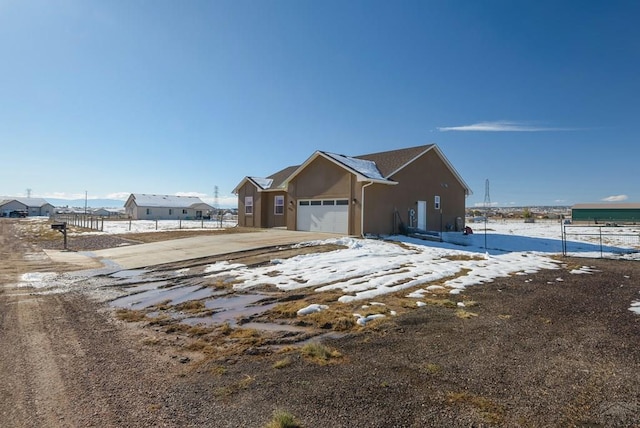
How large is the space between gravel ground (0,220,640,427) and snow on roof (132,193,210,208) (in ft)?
210

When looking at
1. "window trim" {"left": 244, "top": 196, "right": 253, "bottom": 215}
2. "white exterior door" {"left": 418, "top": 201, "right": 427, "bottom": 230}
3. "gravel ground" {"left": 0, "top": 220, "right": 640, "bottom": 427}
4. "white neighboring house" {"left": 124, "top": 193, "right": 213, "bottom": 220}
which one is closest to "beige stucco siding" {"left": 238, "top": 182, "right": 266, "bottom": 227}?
"window trim" {"left": 244, "top": 196, "right": 253, "bottom": 215}

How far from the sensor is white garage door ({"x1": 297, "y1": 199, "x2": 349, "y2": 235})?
771 inches

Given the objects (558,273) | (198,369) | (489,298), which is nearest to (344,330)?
(198,369)

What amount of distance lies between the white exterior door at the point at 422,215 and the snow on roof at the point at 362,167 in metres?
3.53

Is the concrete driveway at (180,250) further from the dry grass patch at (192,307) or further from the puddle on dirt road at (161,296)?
the dry grass patch at (192,307)

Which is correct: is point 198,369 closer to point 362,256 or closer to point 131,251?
point 362,256

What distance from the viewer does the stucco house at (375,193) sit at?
1891 centimetres

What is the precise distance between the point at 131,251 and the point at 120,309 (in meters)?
9.43

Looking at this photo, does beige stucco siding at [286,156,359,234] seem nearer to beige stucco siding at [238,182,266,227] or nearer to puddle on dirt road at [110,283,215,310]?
beige stucco siding at [238,182,266,227]

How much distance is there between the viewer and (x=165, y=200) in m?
69.0

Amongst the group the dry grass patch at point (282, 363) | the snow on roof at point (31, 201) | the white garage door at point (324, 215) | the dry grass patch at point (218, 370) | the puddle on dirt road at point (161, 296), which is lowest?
the puddle on dirt road at point (161, 296)

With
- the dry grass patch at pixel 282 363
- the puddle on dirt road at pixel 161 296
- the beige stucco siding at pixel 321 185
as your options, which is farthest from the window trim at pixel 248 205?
the dry grass patch at pixel 282 363

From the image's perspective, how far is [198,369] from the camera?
14.0 ft

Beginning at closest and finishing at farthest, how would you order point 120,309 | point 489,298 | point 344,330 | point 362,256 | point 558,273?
point 344,330 < point 120,309 < point 489,298 < point 558,273 < point 362,256
